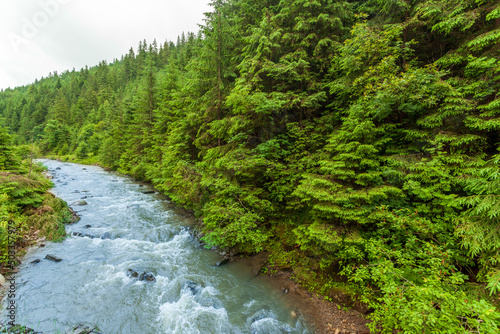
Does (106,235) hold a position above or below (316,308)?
above

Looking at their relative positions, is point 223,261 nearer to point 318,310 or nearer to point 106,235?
point 318,310

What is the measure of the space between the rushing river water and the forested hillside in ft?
4.92

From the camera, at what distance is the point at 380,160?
6.24 metres

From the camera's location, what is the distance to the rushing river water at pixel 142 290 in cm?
554

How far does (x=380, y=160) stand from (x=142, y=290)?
9.22 metres

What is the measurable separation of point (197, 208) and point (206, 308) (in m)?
6.37

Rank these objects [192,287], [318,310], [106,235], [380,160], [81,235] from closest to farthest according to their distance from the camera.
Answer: [318,310] < [380,160] < [192,287] < [81,235] < [106,235]

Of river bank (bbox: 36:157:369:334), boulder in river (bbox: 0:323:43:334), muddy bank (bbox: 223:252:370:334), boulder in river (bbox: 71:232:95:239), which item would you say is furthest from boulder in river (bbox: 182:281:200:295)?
boulder in river (bbox: 71:232:95:239)

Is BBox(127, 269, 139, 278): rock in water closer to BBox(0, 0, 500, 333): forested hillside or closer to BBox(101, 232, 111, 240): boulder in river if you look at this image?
BBox(0, 0, 500, 333): forested hillside

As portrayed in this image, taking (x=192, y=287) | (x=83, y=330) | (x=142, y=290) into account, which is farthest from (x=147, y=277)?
(x=83, y=330)

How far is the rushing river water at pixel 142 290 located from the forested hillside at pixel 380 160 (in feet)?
4.92

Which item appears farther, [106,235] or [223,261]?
[106,235]

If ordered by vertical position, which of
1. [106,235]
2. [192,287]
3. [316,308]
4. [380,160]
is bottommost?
[192,287]

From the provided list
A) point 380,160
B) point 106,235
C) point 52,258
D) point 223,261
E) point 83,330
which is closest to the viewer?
point 83,330
